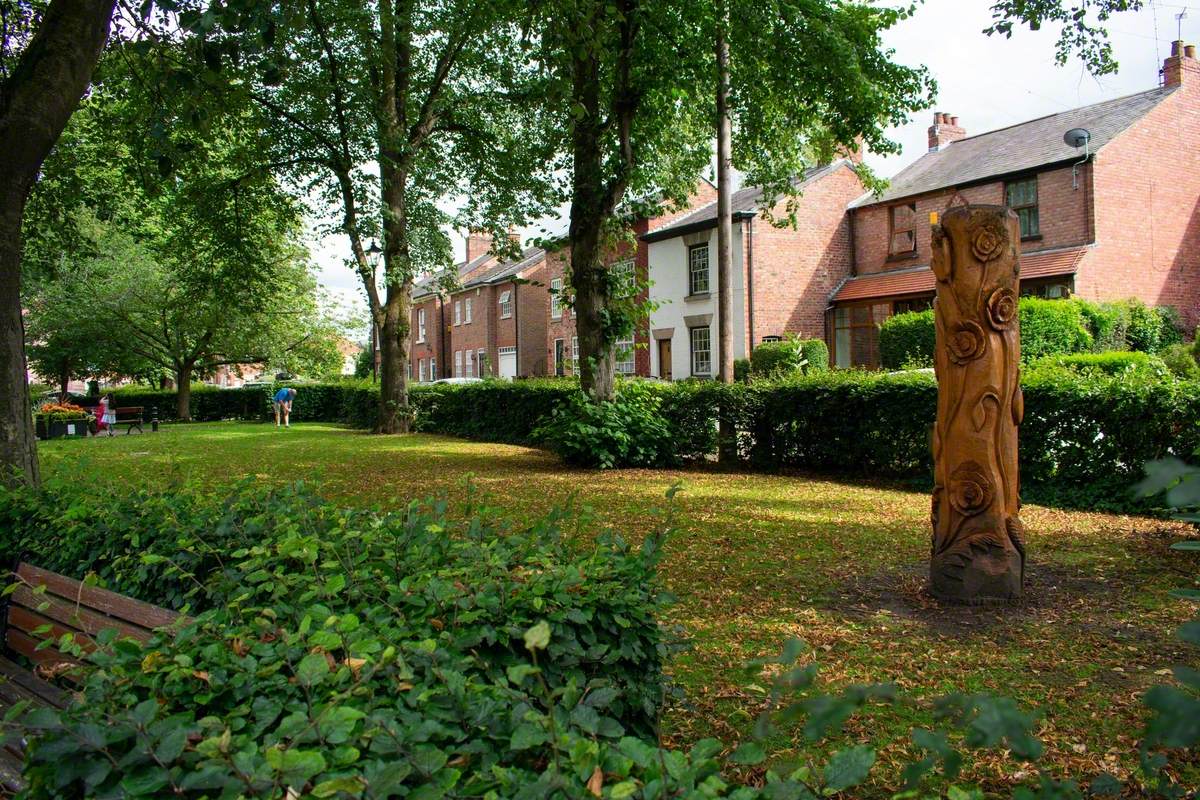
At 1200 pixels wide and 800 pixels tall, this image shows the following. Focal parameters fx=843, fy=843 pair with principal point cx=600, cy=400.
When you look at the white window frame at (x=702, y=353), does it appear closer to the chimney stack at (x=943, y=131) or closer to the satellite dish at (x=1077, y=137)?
the chimney stack at (x=943, y=131)

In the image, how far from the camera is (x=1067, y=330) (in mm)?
21547

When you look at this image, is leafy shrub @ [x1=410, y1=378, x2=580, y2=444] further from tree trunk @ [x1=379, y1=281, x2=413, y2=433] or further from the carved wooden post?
the carved wooden post

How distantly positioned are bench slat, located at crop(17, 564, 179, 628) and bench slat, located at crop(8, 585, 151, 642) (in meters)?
0.02

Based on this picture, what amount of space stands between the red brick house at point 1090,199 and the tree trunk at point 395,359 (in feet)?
49.5

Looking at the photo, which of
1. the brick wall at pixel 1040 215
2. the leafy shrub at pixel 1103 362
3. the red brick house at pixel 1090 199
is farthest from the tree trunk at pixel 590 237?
the red brick house at pixel 1090 199

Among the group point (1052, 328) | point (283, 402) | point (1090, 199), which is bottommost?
point (283, 402)

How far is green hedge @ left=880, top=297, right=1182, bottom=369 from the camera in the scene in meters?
21.3

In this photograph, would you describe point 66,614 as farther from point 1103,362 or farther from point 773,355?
point 773,355

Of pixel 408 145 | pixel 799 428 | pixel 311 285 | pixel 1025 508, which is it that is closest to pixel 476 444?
pixel 408 145

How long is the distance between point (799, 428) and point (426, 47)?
46.4 ft

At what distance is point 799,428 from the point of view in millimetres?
13461

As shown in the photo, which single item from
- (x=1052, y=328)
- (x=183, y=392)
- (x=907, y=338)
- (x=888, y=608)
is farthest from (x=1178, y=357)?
(x=183, y=392)

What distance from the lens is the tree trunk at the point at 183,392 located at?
3518cm

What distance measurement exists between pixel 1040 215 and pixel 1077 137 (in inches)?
88.6
